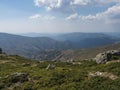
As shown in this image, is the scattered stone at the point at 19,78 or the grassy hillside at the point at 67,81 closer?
the grassy hillside at the point at 67,81

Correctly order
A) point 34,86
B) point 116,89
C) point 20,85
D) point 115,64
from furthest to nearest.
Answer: point 115,64
point 20,85
point 34,86
point 116,89

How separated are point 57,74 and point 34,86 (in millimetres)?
5013

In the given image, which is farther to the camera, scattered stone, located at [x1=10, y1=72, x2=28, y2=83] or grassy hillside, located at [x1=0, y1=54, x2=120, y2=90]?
scattered stone, located at [x1=10, y1=72, x2=28, y2=83]

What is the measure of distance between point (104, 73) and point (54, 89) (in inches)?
379

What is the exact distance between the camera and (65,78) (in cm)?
3609

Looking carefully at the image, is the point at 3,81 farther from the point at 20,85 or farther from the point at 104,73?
the point at 104,73

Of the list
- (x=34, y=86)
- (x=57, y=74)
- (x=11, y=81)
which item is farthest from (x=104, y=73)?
(x=11, y=81)

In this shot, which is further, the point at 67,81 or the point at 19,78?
the point at 19,78

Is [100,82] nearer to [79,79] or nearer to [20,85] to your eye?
[79,79]

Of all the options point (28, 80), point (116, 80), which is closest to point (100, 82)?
point (116, 80)

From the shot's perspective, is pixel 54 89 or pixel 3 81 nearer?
pixel 54 89

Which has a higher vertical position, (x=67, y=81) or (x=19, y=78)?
(x=67, y=81)

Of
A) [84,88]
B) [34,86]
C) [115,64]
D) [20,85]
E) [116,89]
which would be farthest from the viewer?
[115,64]

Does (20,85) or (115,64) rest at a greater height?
(115,64)
